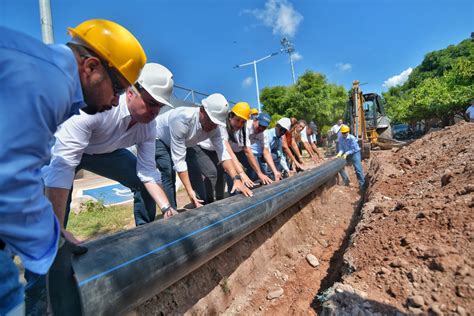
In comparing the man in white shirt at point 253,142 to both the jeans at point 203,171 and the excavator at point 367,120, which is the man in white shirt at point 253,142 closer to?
the jeans at point 203,171

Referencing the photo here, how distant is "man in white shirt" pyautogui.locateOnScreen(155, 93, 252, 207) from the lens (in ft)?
11.3

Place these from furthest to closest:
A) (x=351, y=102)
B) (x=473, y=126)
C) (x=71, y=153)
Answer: (x=351, y=102), (x=473, y=126), (x=71, y=153)

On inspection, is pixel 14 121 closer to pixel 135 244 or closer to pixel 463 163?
pixel 135 244

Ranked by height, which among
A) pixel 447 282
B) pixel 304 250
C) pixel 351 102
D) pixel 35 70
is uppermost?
pixel 351 102

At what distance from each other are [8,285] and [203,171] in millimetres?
3725

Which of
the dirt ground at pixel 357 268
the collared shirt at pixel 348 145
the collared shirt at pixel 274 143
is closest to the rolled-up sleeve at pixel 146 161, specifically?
the dirt ground at pixel 357 268

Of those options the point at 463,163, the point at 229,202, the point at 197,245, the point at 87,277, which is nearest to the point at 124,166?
the point at 229,202

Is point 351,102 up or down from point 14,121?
up

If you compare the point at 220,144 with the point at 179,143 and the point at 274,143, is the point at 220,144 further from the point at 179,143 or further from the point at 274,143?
the point at 274,143

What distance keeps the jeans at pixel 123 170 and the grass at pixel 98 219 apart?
1.81 metres

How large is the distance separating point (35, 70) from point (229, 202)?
241 cm

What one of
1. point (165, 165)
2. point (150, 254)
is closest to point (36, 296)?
point (150, 254)

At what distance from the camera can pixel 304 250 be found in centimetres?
439

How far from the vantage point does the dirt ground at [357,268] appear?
208cm
